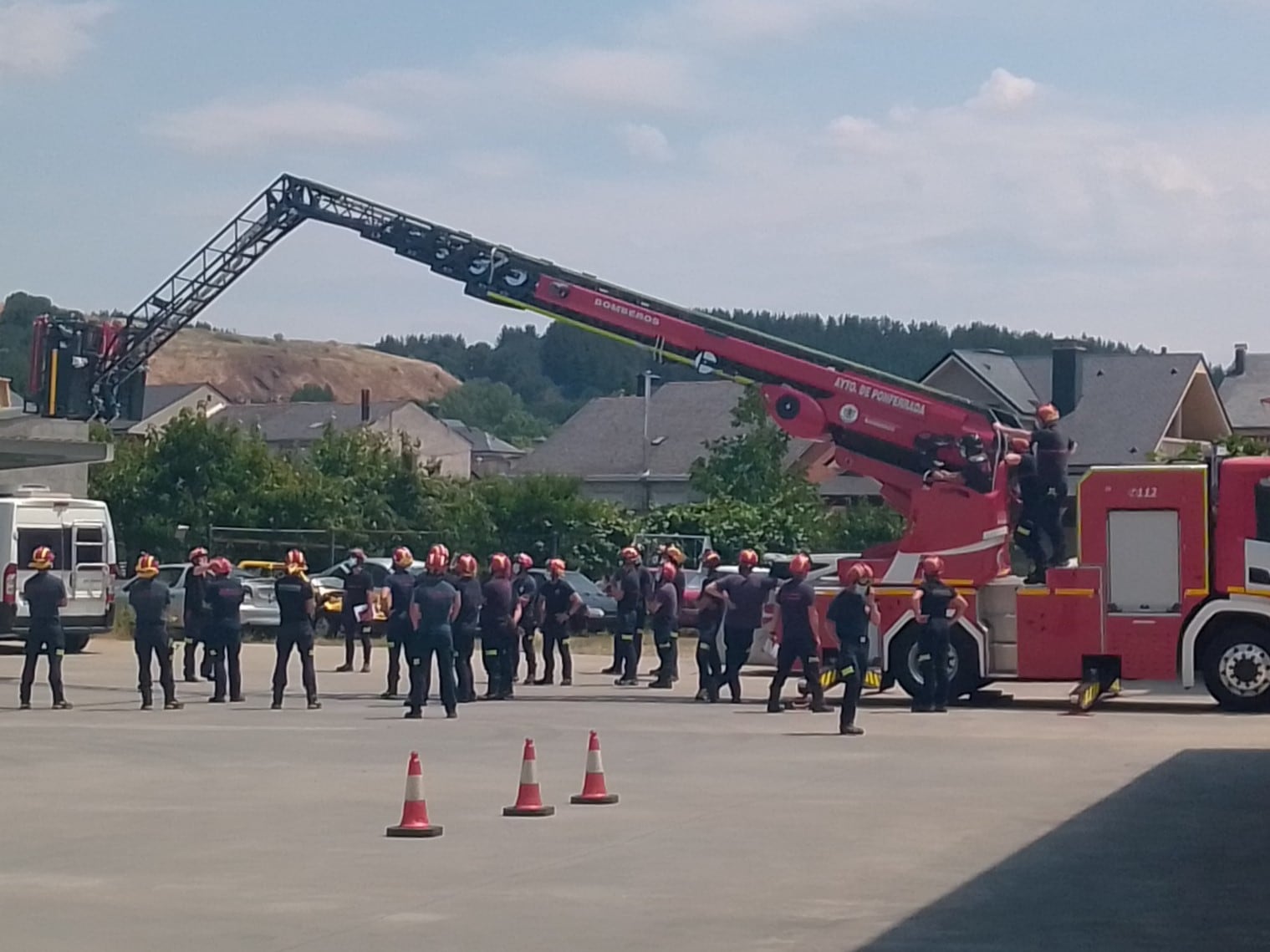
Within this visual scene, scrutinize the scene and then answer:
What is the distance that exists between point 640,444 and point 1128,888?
241 feet

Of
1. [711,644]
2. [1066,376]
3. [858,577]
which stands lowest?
[711,644]

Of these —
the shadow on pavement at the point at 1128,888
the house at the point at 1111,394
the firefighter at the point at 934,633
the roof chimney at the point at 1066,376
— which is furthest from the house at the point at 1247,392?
the shadow on pavement at the point at 1128,888

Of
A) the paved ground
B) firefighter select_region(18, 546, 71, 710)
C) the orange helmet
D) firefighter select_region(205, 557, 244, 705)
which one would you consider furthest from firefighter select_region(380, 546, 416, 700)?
the orange helmet

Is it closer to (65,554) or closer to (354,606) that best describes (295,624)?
(354,606)

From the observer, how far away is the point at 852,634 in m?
20.4

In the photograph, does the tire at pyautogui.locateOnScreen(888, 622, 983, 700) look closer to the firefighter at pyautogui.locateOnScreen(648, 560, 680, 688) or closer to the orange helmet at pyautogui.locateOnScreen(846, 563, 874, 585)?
the orange helmet at pyautogui.locateOnScreen(846, 563, 874, 585)

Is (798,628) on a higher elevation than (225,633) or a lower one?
higher

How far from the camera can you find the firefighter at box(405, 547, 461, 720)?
71.3ft

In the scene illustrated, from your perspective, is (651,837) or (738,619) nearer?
(651,837)

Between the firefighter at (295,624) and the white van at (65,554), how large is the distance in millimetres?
9325

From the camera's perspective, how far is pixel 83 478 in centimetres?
4528

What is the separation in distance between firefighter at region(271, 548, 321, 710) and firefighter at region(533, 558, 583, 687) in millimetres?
4347

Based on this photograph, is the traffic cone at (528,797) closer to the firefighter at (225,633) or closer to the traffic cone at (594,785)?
the traffic cone at (594,785)

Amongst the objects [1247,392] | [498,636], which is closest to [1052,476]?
[498,636]
